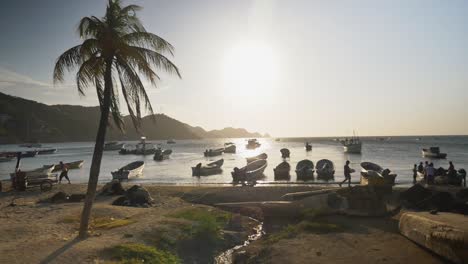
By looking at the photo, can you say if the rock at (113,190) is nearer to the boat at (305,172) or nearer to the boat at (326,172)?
the boat at (305,172)

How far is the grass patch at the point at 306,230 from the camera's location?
1464 cm

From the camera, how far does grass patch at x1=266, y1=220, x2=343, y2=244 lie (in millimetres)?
14637

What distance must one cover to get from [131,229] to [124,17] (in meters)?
8.91

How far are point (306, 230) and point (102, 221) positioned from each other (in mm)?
9709

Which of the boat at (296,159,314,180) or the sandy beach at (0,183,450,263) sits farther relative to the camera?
the boat at (296,159,314,180)

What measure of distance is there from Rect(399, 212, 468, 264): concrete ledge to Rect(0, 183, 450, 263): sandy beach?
1.19 feet

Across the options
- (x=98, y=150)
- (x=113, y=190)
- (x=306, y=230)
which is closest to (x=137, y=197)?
(x=113, y=190)

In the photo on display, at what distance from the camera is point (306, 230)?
1538cm

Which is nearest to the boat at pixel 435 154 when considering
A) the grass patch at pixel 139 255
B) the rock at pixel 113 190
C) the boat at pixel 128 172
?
the boat at pixel 128 172

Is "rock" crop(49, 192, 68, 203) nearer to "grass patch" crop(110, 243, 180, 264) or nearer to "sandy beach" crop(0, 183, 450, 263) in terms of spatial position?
"sandy beach" crop(0, 183, 450, 263)

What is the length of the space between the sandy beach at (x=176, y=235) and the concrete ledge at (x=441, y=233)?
1.19ft

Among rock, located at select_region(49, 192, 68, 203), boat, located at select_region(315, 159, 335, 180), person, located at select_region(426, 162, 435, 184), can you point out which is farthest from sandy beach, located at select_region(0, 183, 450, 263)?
boat, located at select_region(315, 159, 335, 180)

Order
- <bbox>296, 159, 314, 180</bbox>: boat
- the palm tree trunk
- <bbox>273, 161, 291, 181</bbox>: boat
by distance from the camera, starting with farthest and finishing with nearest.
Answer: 1. <bbox>273, 161, 291, 181</bbox>: boat
2. <bbox>296, 159, 314, 180</bbox>: boat
3. the palm tree trunk

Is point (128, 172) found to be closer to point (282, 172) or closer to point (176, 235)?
point (282, 172)
